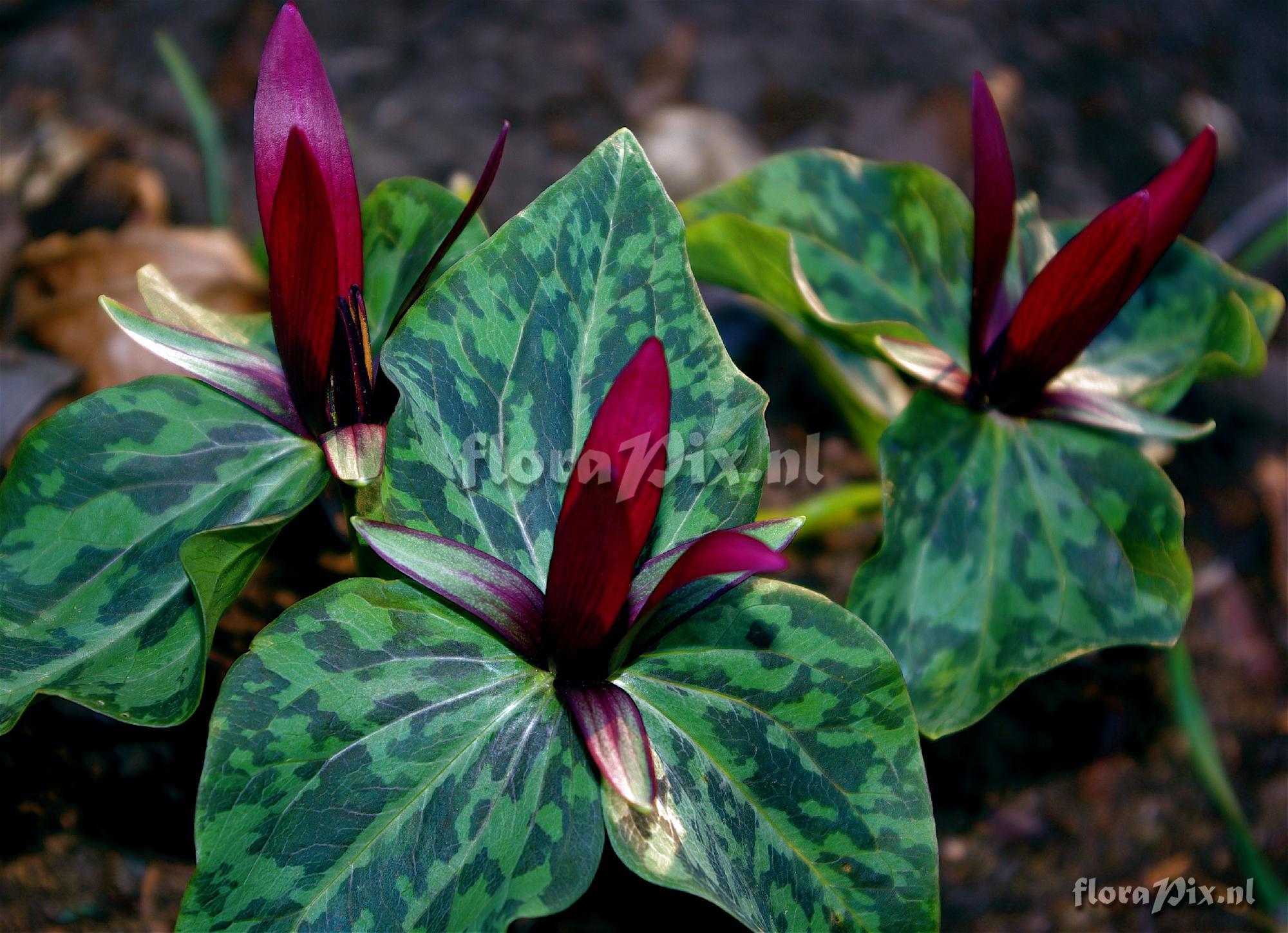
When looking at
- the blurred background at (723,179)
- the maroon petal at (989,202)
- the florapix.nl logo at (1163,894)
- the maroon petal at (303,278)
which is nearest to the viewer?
the maroon petal at (303,278)

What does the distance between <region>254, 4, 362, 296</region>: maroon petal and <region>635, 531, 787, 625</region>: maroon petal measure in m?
0.34

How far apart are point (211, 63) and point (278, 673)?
5.01ft

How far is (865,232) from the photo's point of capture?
1079mm

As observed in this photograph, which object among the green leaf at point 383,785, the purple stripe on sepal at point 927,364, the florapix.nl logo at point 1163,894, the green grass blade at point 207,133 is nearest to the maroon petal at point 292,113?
the green leaf at point 383,785

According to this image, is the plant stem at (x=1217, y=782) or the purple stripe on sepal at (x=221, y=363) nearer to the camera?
the purple stripe on sepal at (x=221, y=363)

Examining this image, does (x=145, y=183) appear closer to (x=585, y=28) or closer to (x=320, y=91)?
(x=585, y=28)

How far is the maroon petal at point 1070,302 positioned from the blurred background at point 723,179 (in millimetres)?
543

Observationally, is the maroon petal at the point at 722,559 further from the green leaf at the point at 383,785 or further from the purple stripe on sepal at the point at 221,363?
the purple stripe on sepal at the point at 221,363

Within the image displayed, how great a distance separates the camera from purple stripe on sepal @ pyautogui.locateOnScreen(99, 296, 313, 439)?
0.70m

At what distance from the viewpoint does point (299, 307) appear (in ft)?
2.23

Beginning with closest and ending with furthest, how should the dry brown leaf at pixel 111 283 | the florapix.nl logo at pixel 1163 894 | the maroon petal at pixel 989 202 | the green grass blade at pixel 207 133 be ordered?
the maroon petal at pixel 989 202 → the florapix.nl logo at pixel 1163 894 → the dry brown leaf at pixel 111 283 → the green grass blade at pixel 207 133

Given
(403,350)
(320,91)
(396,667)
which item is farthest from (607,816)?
(320,91)

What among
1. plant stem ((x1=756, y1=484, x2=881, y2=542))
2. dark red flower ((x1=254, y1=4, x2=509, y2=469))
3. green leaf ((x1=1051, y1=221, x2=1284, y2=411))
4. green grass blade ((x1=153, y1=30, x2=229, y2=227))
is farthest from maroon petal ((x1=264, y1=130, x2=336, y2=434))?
green grass blade ((x1=153, y1=30, x2=229, y2=227))

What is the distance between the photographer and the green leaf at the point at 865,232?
41.2 inches
